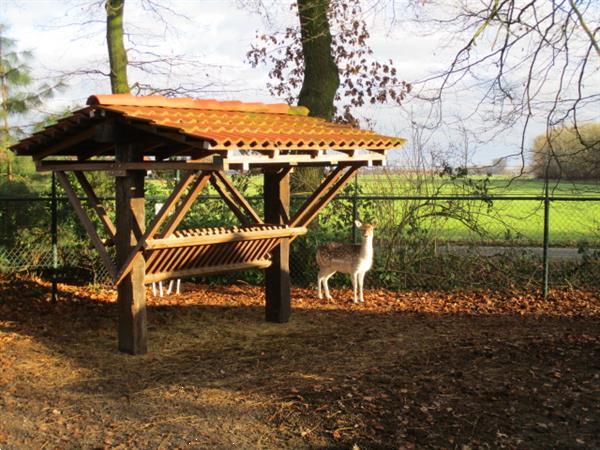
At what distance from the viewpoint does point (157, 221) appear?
7648mm

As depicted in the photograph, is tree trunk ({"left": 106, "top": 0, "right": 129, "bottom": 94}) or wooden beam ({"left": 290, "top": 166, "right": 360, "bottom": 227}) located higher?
tree trunk ({"left": 106, "top": 0, "right": 129, "bottom": 94})

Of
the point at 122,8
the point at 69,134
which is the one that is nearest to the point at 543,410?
the point at 69,134

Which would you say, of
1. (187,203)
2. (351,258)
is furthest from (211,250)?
(351,258)

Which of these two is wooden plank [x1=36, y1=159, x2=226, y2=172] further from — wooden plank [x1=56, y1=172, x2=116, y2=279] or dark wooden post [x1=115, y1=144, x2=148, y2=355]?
wooden plank [x1=56, y1=172, x2=116, y2=279]

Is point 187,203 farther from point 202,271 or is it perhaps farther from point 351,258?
point 351,258

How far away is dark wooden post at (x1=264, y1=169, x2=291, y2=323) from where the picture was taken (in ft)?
31.3

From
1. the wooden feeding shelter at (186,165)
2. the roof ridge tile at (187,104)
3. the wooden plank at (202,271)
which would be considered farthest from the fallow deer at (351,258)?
the roof ridge tile at (187,104)

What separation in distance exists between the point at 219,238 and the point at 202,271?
0.58 meters

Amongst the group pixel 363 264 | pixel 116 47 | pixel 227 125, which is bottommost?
pixel 363 264

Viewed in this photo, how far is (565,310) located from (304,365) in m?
4.92

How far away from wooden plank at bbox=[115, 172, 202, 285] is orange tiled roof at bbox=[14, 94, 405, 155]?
64 cm

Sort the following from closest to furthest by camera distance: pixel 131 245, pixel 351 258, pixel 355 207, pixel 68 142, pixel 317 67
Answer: pixel 131 245, pixel 68 142, pixel 351 258, pixel 355 207, pixel 317 67

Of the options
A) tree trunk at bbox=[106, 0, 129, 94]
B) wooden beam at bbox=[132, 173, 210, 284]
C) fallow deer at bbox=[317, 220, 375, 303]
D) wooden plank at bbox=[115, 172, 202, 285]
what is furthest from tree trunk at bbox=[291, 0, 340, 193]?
wooden plank at bbox=[115, 172, 202, 285]

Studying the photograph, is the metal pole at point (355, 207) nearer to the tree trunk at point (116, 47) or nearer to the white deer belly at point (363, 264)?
the white deer belly at point (363, 264)
